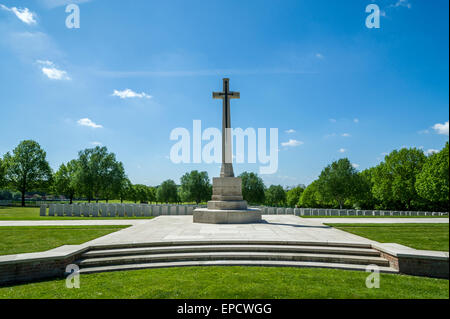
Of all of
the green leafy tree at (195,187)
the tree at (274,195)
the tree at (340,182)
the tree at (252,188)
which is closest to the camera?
the tree at (340,182)

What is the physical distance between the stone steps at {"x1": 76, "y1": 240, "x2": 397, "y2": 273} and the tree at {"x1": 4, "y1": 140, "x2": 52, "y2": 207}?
4466 centimetres

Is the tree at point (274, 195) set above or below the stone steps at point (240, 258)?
below

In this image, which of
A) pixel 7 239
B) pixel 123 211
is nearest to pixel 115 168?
pixel 123 211

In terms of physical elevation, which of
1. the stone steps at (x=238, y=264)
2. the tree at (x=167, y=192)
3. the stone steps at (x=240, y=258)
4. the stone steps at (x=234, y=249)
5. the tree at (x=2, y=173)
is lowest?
the tree at (x=167, y=192)

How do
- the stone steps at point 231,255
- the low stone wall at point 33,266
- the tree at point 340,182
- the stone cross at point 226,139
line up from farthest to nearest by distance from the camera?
the tree at point 340,182 < the stone cross at point 226,139 < the stone steps at point 231,255 < the low stone wall at point 33,266

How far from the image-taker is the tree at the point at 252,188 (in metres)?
55.9

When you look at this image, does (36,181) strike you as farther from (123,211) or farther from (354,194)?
(354,194)

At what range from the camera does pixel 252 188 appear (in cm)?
5622

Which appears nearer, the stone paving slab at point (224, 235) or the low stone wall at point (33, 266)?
the low stone wall at point (33, 266)

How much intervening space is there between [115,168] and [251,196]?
29.6 m

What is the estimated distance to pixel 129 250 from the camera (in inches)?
288

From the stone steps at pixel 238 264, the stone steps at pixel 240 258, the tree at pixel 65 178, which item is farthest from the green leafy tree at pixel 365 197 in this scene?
the tree at pixel 65 178

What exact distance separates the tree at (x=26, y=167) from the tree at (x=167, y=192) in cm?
2602

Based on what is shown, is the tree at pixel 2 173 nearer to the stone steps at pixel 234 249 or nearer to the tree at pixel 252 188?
the tree at pixel 252 188
